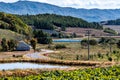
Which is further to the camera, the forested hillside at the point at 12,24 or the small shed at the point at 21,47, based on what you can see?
the forested hillside at the point at 12,24

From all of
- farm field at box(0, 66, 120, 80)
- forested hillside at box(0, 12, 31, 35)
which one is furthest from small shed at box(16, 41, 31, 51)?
farm field at box(0, 66, 120, 80)

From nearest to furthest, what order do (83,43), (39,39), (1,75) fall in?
(1,75)
(83,43)
(39,39)

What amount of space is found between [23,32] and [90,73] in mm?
138579

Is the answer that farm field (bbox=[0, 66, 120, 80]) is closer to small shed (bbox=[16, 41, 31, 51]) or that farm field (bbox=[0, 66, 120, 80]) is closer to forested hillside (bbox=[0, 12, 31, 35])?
Result: small shed (bbox=[16, 41, 31, 51])

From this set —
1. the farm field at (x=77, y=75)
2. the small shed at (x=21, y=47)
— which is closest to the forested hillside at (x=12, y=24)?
the small shed at (x=21, y=47)

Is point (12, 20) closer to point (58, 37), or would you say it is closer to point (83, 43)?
point (58, 37)

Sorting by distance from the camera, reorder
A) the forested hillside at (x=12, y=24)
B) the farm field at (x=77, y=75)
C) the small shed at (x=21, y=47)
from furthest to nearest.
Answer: the forested hillside at (x=12, y=24) < the small shed at (x=21, y=47) < the farm field at (x=77, y=75)

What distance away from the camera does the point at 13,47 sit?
349ft

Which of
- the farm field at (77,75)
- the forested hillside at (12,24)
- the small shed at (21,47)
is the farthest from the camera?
the forested hillside at (12,24)

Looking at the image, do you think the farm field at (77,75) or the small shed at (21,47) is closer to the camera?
the farm field at (77,75)

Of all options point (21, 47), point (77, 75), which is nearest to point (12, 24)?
point (21, 47)

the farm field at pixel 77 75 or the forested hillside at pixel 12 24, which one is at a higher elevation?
the farm field at pixel 77 75

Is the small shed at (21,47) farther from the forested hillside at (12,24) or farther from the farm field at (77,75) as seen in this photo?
the farm field at (77,75)

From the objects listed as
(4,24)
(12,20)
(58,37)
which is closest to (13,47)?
(4,24)
